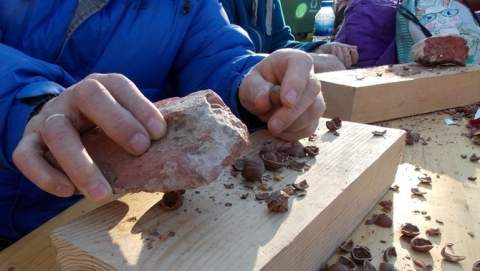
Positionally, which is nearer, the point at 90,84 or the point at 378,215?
the point at 90,84

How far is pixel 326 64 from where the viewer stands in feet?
7.75

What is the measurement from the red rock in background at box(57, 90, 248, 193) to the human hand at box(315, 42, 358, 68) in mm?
1875

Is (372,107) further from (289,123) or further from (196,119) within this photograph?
(196,119)

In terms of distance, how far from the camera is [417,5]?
266cm

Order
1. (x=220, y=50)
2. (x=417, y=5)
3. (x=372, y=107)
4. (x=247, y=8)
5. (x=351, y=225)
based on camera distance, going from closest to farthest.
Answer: (x=351, y=225), (x=220, y=50), (x=372, y=107), (x=247, y=8), (x=417, y=5)

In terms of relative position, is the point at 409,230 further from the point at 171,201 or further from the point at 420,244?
the point at 171,201

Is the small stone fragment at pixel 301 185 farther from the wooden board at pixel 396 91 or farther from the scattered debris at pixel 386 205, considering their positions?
the wooden board at pixel 396 91

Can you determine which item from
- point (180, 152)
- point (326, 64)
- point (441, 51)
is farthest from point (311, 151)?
point (441, 51)

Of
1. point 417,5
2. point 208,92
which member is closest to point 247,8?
point 417,5

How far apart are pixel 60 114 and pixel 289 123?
0.56 m

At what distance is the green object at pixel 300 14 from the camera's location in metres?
5.22

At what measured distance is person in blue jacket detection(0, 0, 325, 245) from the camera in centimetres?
77

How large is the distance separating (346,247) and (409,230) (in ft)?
0.54

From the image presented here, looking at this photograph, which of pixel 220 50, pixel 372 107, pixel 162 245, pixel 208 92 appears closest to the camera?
pixel 162 245
